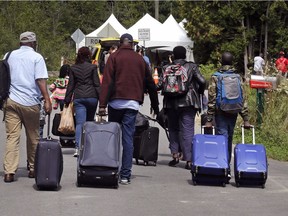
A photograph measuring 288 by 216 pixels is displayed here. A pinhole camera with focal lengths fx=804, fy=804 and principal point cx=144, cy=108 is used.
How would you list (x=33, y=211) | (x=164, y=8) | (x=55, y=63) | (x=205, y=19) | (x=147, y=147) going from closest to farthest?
(x=33, y=211), (x=147, y=147), (x=205, y=19), (x=55, y=63), (x=164, y=8)

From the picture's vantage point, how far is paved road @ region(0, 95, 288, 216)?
28.5ft

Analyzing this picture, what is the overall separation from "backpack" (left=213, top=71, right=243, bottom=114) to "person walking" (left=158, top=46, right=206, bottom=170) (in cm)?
81

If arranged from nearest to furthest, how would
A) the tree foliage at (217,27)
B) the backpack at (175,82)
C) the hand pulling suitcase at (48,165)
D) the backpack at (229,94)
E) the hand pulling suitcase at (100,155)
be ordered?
the hand pulling suitcase at (48,165) → the hand pulling suitcase at (100,155) → the backpack at (229,94) → the backpack at (175,82) → the tree foliage at (217,27)

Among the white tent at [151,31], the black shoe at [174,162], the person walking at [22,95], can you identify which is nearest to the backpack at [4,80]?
the person walking at [22,95]

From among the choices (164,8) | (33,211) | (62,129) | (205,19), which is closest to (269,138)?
(62,129)

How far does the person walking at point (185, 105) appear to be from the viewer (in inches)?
465

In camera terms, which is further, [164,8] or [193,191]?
[164,8]

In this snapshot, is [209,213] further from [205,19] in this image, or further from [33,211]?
[205,19]

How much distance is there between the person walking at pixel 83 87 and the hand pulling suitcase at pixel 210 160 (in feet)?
8.02

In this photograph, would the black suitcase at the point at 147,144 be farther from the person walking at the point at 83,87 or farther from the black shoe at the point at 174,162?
the person walking at the point at 83,87

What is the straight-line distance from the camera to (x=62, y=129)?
13.6 meters

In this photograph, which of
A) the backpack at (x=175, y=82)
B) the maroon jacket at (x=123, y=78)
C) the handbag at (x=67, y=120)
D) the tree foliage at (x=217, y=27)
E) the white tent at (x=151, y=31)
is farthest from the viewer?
the white tent at (x=151, y=31)

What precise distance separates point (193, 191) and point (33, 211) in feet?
8.01

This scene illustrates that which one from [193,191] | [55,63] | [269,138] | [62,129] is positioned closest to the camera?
[193,191]
